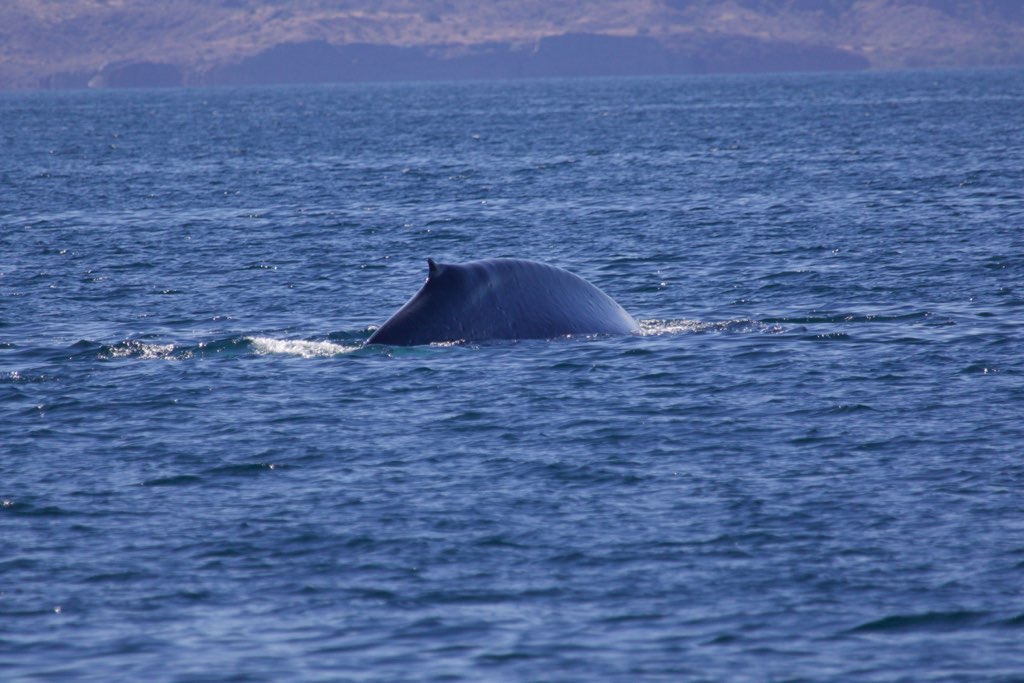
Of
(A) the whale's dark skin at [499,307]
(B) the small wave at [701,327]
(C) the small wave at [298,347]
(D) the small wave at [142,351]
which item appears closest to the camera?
(A) the whale's dark skin at [499,307]

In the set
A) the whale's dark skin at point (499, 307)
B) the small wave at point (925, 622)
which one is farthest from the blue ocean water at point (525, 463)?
the whale's dark skin at point (499, 307)

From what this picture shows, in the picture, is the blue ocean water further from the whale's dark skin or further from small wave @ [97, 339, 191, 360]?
the whale's dark skin

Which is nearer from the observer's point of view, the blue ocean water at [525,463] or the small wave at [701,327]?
the blue ocean water at [525,463]

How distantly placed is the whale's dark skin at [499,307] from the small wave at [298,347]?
0.54 m

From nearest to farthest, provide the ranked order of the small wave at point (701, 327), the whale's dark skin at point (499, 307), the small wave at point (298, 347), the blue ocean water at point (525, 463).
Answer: the blue ocean water at point (525, 463), the whale's dark skin at point (499, 307), the small wave at point (298, 347), the small wave at point (701, 327)

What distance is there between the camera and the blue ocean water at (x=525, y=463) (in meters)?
12.0

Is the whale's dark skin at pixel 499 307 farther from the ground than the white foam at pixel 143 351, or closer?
farther from the ground

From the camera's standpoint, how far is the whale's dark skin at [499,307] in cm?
2066

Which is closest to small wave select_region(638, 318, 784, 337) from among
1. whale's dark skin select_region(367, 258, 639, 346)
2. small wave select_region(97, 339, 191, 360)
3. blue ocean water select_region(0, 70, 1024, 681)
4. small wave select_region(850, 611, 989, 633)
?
blue ocean water select_region(0, 70, 1024, 681)

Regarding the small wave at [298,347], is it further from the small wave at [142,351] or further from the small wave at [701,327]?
the small wave at [701,327]

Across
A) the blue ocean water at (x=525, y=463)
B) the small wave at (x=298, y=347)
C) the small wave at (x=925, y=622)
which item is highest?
the small wave at (x=298, y=347)

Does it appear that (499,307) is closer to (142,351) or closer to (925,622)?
(142,351)

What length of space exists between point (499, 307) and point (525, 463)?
500 cm

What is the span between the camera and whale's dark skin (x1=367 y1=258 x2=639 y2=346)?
2066 centimetres
